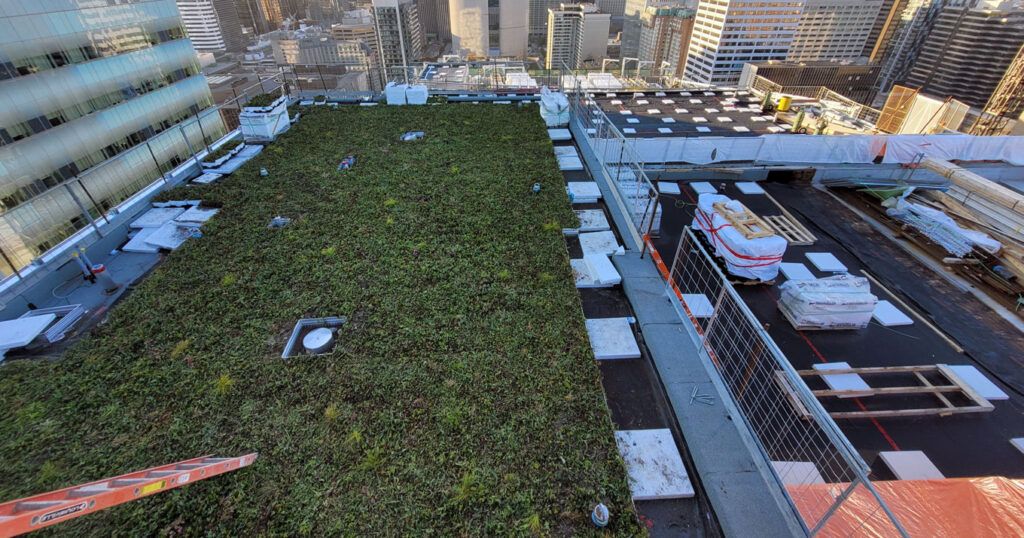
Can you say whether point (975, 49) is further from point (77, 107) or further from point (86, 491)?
point (77, 107)

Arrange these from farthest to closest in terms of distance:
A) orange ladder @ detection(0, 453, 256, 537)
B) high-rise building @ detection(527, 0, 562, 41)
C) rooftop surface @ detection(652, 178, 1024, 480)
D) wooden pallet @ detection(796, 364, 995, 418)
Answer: high-rise building @ detection(527, 0, 562, 41) → wooden pallet @ detection(796, 364, 995, 418) → rooftop surface @ detection(652, 178, 1024, 480) → orange ladder @ detection(0, 453, 256, 537)

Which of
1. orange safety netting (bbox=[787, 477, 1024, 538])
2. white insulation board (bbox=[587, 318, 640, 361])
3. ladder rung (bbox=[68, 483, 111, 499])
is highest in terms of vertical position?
ladder rung (bbox=[68, 483, 111, 499])

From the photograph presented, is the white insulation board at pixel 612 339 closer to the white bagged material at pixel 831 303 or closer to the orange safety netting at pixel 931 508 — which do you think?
the orange safety netting at pixel 931 508

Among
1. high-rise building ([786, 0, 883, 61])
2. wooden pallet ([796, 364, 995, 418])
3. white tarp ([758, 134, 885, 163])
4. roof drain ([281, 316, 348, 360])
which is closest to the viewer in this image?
roof drain ([281, 316, 348, 360])

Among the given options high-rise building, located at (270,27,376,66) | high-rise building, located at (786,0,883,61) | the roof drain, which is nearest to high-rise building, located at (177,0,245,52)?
high-rise building, located at (270,27,376,66)

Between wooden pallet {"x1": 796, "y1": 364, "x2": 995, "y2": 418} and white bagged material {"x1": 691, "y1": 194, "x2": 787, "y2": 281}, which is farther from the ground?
white bagged material {"x1": 691, "y1": 194, "x2": 787, "y2": 281}

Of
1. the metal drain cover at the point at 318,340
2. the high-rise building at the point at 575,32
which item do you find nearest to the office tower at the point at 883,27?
the high-rise building at the point at 575,32

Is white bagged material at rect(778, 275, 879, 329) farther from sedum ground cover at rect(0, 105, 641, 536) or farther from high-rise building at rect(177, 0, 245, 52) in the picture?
high-rise building at rect(177, 0, 245, 52)
